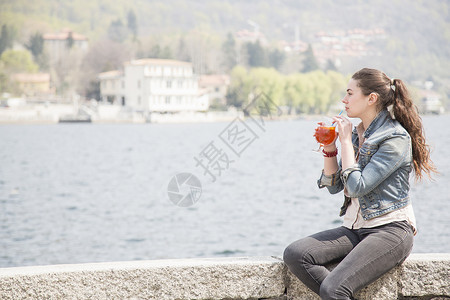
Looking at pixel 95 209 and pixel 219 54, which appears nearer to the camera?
pixel 95 209

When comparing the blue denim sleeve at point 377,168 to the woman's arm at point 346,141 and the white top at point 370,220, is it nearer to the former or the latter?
the woman's arm at point 346,141

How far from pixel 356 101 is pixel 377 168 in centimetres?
42

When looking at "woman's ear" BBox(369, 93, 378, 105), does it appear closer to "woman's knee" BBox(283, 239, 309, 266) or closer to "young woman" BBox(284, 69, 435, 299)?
"young woman" BBox(284, 69, 435, 299)

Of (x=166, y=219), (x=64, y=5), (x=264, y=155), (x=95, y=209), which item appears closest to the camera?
(x=166, y=219)

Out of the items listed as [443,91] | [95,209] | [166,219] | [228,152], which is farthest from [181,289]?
[443,91]

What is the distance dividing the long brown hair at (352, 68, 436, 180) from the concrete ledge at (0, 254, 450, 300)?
18.8 inches

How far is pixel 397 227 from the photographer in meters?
2.94

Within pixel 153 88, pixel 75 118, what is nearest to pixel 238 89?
pixel 153 88

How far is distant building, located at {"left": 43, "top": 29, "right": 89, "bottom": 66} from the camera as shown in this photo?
124m

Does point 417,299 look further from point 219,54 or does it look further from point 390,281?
point 219,54

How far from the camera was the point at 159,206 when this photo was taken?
28.2 metres

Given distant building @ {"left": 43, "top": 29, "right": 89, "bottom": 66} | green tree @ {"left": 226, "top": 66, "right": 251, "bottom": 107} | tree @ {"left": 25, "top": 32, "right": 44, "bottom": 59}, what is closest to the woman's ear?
green tree @ {"left": 226, "top": 66, "right": 251, "bottom": 107}

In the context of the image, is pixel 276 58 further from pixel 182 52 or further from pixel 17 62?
pixel 17 62

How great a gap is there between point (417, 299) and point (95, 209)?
25.3 metres
